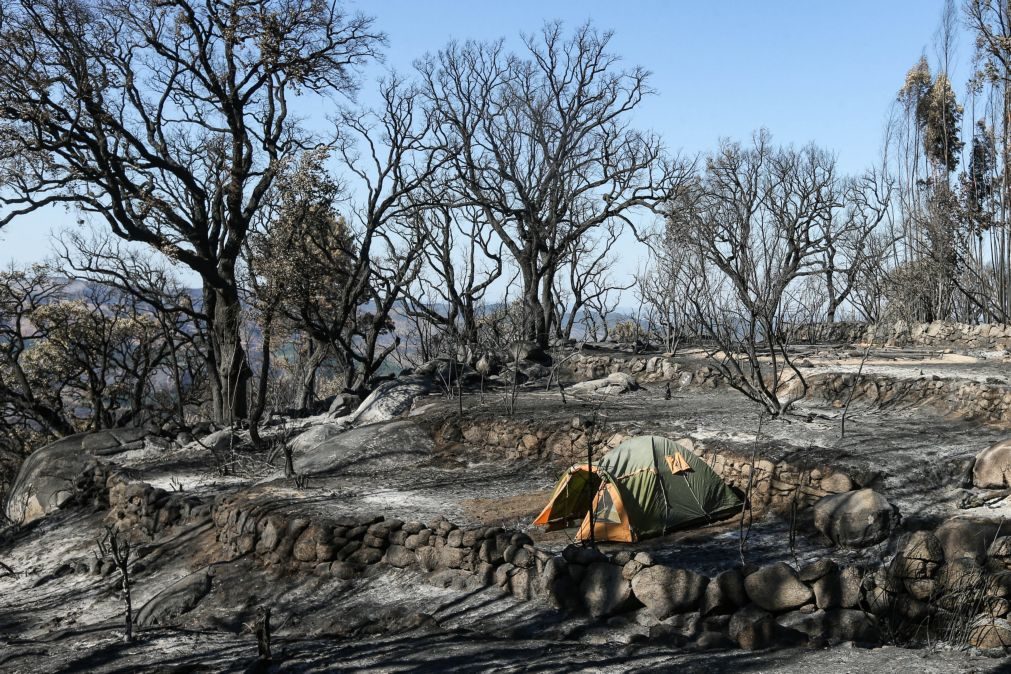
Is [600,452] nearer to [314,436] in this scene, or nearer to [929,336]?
[314,436]

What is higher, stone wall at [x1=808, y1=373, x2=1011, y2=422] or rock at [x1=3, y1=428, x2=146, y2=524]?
stone wall at [x1=808, y1=373, x2=1011, y2=422]

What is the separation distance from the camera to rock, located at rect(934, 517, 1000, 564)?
786 cm

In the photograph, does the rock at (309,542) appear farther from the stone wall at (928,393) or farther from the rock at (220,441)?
the stone wall at (928,393)

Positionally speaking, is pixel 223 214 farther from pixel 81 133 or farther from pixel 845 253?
pixel 845 253

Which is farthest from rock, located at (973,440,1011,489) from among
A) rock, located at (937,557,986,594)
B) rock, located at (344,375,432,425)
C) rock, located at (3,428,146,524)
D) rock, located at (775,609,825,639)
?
rock, located at (3,428,146,524)

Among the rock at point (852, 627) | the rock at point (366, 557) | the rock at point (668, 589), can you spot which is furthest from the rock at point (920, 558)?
the rock at point (366, 557)

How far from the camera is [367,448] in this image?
51.4 feet

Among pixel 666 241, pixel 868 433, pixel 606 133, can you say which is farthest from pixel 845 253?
pixel 868 433

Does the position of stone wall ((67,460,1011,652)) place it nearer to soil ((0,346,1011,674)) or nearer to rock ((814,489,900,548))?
soil ((0,346,1011,674))

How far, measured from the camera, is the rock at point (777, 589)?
7879mm

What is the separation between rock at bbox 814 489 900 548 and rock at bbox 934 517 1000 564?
131 centimetres

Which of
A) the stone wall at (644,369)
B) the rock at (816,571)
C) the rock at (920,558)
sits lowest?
the rock at (816,571)

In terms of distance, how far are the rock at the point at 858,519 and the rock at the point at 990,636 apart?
104 inches

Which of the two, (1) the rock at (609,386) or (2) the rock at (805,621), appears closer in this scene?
(2) the rock at (805,621)
